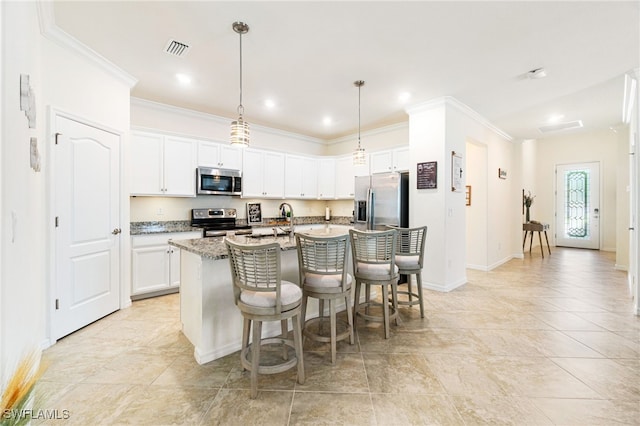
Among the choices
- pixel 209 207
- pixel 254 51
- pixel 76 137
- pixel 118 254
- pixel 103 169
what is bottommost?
pixel 118 254

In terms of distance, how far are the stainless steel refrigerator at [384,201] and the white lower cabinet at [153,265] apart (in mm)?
2827

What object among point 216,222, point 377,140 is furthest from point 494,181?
point 216,222

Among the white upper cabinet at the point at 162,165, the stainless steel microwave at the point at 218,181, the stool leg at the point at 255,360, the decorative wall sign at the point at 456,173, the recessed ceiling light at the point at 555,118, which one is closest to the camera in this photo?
the stool leg at the point at 255,360

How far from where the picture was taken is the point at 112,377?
6.60 feet

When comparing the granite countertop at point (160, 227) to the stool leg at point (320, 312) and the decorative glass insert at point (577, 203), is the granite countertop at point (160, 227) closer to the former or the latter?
the stool leg at point (320, 312)

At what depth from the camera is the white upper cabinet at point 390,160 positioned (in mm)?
4689

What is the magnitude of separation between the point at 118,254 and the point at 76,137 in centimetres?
130

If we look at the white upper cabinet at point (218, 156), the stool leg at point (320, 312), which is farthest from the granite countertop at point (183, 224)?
the stool leg at point (320, 312)

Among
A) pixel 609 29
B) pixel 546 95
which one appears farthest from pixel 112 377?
pixel 546 95

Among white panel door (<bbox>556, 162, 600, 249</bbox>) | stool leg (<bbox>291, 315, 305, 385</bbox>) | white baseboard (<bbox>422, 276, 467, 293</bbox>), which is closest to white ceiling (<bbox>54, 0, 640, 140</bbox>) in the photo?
stool leg (<bbox>291, 315, 305, 385</bbox>)

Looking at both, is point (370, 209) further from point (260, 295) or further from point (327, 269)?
point (260, 295)

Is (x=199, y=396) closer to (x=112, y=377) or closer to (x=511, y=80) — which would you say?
(x=112, y=377)

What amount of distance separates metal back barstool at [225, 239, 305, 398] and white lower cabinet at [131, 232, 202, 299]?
2309 mm

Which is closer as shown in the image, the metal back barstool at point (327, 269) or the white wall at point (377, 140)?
the metal back barstool at point (327, 269)
